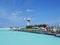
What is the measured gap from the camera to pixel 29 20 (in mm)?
43688

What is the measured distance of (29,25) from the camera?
4409 centimetres

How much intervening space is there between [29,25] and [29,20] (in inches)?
54.3
